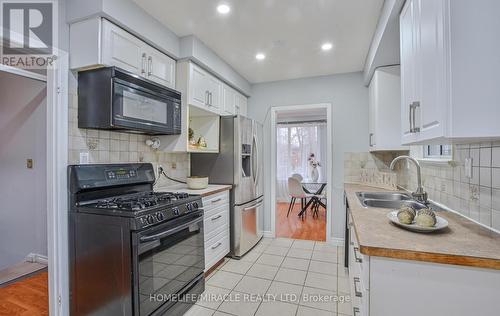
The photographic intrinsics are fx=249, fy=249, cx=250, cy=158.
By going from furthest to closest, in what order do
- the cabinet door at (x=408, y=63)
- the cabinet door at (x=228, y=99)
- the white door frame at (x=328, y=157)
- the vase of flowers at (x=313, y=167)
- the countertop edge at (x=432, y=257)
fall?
the vase of flowers at (x=313, y=167) < the white door frame at (x=328, y=157) < the cabinet door at (x=228, y=99) < the cabinet door at (x=408, y=63) < the countertop edge at (x=432, y=257)

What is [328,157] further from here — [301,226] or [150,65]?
[150,65]

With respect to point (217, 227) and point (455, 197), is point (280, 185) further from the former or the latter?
point (455, 197)

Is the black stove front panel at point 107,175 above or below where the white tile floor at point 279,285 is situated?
above

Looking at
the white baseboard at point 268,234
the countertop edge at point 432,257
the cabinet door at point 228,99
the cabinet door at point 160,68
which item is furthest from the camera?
the white baseboard at point 268,234

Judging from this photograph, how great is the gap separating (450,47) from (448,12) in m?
0.13

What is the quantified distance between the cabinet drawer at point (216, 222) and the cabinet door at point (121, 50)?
152cm

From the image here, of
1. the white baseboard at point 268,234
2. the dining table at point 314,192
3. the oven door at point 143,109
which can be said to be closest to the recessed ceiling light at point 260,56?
the oven door at point 143,109

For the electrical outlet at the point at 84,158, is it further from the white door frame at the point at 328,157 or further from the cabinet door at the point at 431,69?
the white door frame at the point at 328,157

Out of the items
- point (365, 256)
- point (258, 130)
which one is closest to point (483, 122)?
point (365, 256)

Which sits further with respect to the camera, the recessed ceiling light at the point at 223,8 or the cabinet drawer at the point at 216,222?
the cabinet drawer at the point at 216,222

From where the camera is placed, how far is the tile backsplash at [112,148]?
181 cm

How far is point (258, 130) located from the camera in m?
3.65

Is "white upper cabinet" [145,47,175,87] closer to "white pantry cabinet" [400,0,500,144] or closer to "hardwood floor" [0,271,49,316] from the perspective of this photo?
"white pantry cabinet" [400,0,500,144]

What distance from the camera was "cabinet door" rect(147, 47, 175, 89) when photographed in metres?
2.17
